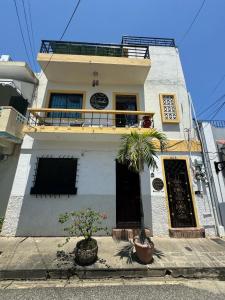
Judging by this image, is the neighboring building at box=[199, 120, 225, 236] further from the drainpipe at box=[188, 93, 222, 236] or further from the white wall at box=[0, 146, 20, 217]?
the white wall at box=[0, 146, 20, 217]

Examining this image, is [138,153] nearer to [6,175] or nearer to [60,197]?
[60,197]

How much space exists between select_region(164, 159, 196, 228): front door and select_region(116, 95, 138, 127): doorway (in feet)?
9.41

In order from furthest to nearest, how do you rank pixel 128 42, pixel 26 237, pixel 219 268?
pixel 128 42
pixel 26 237
pixel 219 268

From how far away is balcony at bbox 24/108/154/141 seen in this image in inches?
295

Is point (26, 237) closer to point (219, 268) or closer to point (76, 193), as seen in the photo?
point (76, 193)

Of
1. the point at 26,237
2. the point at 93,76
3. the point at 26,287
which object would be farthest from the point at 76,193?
the point at 93,76

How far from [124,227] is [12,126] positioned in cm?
674

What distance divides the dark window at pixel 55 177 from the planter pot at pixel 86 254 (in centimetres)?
290

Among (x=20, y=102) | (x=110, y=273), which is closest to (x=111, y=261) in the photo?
(x=110, y=273)

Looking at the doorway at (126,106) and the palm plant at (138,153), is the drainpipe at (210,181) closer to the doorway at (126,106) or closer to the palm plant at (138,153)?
the doorway at (126,106)

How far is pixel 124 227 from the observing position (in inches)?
299

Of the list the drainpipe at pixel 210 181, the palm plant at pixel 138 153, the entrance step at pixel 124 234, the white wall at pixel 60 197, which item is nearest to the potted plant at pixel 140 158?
the palm plant at pixel 138 153

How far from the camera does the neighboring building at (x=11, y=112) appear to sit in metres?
7.31

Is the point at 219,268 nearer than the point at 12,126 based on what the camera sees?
Yes
